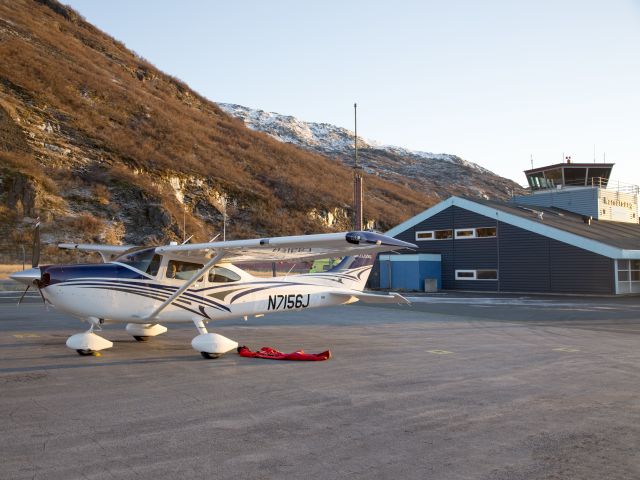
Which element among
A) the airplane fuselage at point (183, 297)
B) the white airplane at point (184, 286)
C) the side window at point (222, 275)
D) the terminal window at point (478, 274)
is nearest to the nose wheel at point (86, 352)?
the white airplane at point (184, 286)

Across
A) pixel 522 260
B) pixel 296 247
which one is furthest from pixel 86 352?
pixel 522 260

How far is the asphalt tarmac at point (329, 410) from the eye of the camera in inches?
176

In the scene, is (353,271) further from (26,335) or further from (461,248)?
(461,248)

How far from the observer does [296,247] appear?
31.4 ft

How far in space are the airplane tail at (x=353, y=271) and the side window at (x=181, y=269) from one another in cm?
369

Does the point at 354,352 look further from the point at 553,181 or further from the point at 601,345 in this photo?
the point at 553,181

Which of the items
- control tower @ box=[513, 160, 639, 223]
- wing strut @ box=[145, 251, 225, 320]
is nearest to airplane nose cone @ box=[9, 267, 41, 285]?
wing strut @ box=[145, 251, 225, 320]

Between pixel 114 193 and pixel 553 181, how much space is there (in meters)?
36.8

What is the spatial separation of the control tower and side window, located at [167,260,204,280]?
35.7 m

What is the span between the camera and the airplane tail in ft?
44.4

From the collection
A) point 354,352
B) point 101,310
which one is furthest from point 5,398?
point 354,352

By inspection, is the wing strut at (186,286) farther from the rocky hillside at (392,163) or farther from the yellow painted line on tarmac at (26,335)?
the rocky hillside at (392,163)

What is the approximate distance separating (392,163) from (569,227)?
4803 inches

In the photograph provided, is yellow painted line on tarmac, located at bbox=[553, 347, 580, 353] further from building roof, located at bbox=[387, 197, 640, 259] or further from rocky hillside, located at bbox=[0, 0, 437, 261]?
rocky hillside, located at bbox=[0, 0, 437, 261]
